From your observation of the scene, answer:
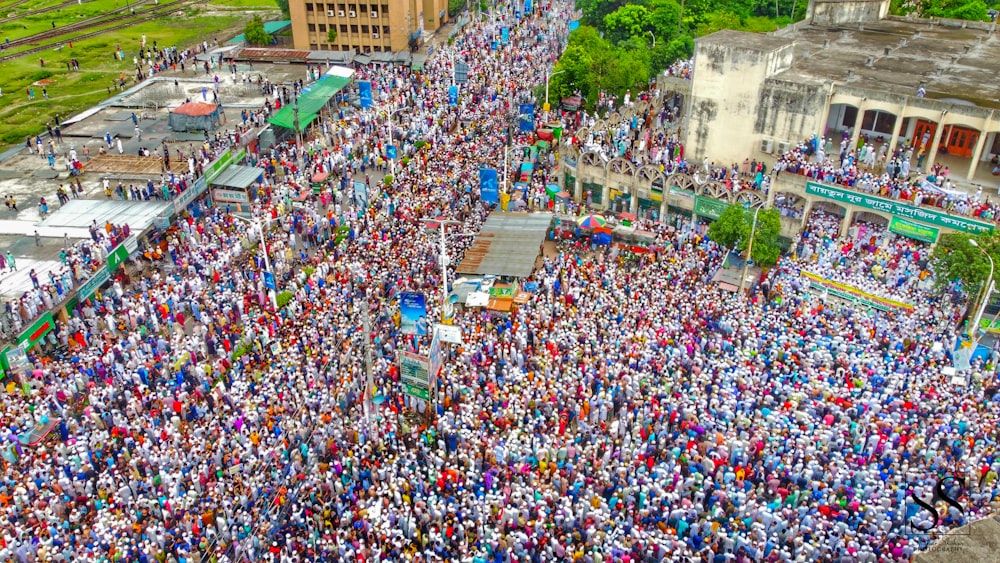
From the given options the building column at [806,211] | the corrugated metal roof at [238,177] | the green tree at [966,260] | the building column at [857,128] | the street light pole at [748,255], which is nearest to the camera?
the green tree at [966,260]

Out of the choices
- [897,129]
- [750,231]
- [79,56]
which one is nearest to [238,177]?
[750,231]

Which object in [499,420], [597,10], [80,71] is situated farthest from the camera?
[597,10]

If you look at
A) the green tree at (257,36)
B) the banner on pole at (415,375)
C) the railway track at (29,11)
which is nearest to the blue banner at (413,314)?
the banner on pole at (415,375)

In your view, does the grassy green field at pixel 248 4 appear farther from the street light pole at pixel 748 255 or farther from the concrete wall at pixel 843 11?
the street light pole at pixel 748 255

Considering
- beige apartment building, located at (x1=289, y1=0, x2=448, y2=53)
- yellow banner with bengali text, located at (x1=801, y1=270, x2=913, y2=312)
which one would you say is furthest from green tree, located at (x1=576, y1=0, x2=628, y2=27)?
yellow banner with bengali text, located at (x1=801, y1=270, x2=913, y2=312)

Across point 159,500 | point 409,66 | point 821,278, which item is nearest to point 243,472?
point 159,500

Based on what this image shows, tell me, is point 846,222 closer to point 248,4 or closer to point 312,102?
point 312,102

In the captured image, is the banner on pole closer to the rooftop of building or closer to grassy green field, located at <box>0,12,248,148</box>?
the rooftop of building
